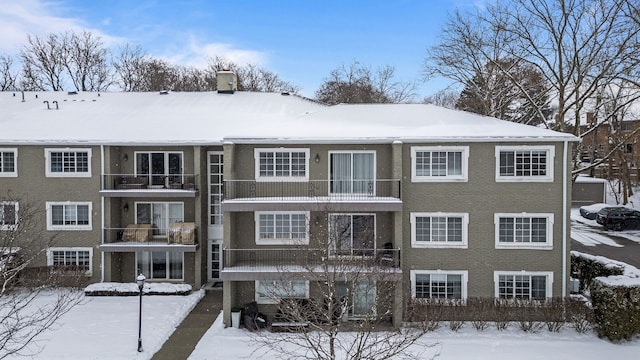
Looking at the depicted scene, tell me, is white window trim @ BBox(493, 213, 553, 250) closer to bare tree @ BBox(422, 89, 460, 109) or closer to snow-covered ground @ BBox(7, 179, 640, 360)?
snow-covered ground @ BBox(7, 179, 640, 360)

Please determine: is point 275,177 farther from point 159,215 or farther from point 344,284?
point 159,215

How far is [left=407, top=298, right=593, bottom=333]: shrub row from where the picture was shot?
1677 cm

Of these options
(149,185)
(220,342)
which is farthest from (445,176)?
(149,185)

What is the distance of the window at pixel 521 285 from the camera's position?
60.0ft

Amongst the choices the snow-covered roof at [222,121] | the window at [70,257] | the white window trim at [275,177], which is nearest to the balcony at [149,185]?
the snow-covered roof at [222,121]

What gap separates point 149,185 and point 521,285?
664 inches

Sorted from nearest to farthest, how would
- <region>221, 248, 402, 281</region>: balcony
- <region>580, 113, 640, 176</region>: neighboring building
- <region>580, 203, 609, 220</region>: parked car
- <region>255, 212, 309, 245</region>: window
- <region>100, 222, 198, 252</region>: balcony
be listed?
<region>221, 248, 402, 281</region>: balcony
<region>255, 212, 309, 245</region>: window
<region>100, 222, 198, 252</region>: balcony
<region>580, 203, 609, 220</region>: parked car
<region>580, 113, 640, 176</region>: neighboring building

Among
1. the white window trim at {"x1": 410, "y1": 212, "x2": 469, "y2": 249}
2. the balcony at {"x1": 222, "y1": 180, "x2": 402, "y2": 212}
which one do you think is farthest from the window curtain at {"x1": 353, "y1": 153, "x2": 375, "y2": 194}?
the white window trim at {"x1": 410, "y1": 212, "x2": 469, "y2": 249}

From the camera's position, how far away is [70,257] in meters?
22.1

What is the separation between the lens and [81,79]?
4597 centimetres

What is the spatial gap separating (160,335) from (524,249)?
1400cm

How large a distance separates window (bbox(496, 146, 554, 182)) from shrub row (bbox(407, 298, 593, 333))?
470 cm

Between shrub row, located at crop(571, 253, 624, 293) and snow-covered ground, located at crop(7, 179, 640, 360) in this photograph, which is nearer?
snow-covered ground, located at crop(7, 179, 640, 360)

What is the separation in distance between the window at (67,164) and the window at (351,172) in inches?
461
